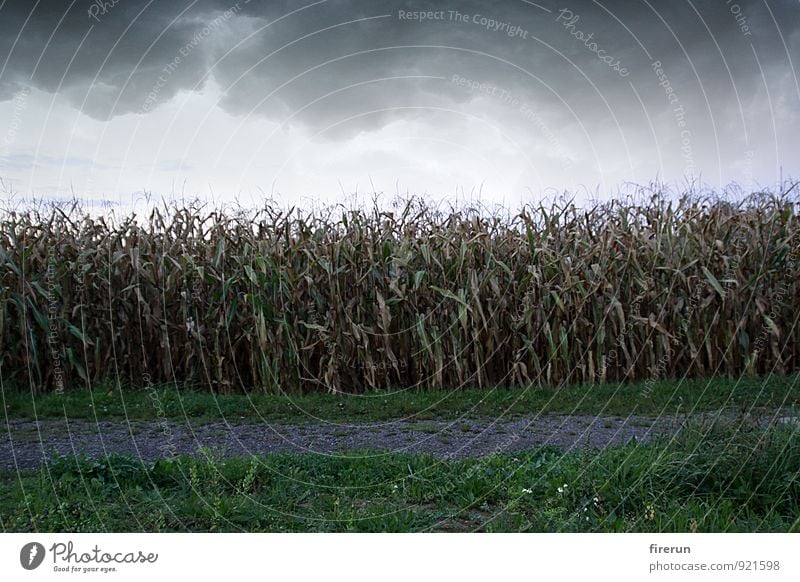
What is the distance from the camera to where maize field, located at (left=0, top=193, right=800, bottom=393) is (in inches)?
294

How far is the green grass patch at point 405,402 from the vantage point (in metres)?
6.45

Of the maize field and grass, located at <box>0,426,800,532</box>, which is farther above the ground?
the maize field

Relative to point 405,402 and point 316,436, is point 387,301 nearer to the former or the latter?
point 405,402

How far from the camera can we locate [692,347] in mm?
7422

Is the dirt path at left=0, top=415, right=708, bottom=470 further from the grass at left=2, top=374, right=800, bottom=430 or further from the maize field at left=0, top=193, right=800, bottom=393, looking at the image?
the maize field at left=0, top=193, right=800, bottom=393

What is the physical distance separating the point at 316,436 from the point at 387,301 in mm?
2281

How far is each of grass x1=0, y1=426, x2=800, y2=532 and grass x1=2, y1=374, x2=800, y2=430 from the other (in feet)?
7.07

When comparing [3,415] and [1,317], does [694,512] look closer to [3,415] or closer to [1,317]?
[3,415]
